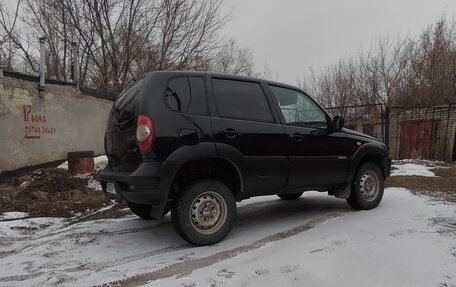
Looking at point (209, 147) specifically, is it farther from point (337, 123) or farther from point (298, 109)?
point (337, 123)

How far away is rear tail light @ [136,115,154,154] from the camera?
4.22 m

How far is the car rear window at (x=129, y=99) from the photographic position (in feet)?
14.9

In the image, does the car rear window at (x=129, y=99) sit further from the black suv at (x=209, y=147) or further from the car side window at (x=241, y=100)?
the car side window at (x=241, y=100)

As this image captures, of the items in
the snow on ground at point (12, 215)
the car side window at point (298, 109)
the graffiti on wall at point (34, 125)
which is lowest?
the snow on ground at point (12, 215)

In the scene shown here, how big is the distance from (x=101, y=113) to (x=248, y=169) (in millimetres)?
9217

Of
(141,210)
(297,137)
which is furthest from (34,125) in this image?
(297,137)

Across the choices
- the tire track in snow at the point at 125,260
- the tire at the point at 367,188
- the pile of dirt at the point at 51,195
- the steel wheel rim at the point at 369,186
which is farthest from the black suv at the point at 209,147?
the pile of dirt at the point at 51,195

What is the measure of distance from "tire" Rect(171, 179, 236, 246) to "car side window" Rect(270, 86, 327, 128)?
137 cm

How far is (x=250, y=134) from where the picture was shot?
483 centimetres

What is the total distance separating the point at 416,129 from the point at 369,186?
459 inches

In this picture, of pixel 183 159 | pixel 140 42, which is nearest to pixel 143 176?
pixel 183 159

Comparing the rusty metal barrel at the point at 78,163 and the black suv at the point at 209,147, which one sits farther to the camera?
the rusty metal barrel at the point at 78,163

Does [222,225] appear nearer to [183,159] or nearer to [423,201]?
[183,159]

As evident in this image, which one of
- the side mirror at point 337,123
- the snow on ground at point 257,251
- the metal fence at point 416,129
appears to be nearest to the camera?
the snow on ground at point 257,251
